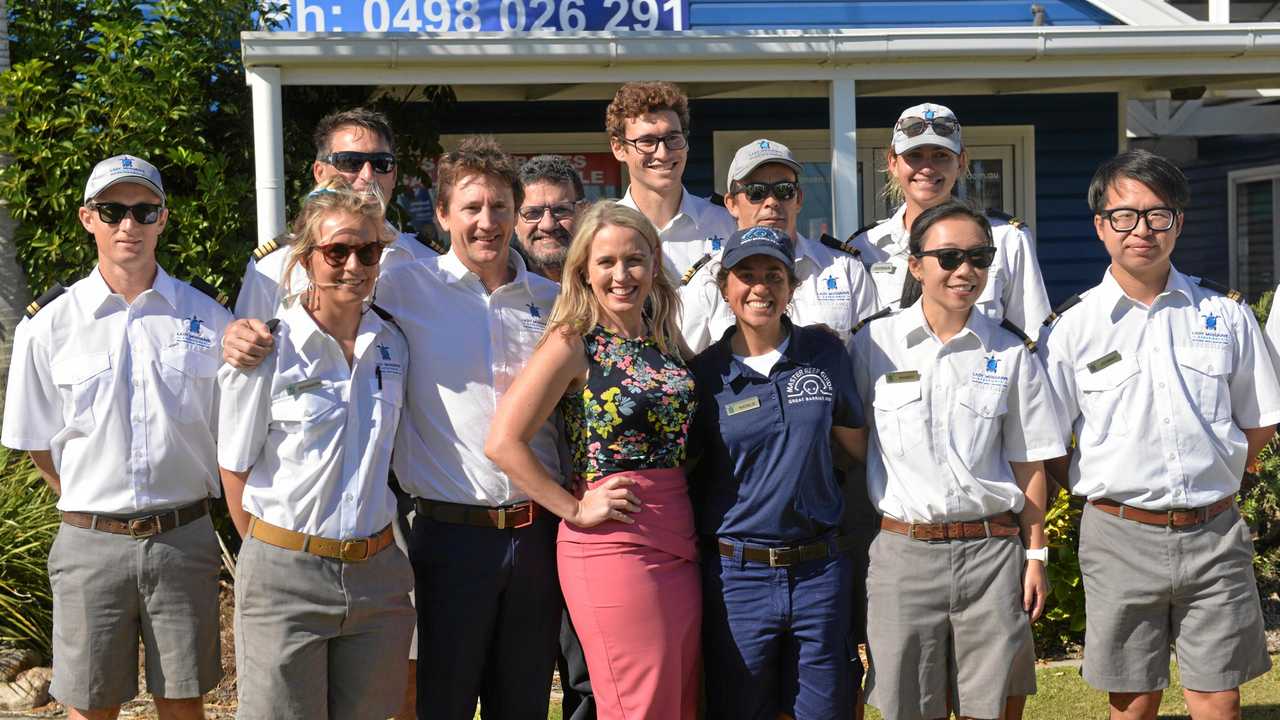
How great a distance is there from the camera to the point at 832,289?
436 centimetres

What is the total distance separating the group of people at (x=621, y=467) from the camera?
3.52m

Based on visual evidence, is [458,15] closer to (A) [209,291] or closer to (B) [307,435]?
(A) [209,291]

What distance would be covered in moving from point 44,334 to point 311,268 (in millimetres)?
→ 968

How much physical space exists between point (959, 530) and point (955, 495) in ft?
0.35

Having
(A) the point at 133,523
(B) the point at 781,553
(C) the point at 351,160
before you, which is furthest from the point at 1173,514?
(A) the point at 133,523

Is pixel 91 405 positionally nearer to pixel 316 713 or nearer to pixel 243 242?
pixel 316 713

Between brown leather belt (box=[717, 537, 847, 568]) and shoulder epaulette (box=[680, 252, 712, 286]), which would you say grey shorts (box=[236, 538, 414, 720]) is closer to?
brown leather belt (box=[717, 537, 847, 568])

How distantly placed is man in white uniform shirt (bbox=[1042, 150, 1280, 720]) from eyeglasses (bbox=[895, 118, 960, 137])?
604mm

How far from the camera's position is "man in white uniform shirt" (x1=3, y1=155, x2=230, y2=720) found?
3.81 meters

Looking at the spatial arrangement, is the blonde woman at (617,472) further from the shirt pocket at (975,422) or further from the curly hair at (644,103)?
the curly hair at (644,103)

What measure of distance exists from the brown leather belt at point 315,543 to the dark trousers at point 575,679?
942 mm

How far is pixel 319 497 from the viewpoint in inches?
136

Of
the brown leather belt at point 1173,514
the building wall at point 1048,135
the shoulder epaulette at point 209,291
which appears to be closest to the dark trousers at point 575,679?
the shoulder epaulette at point 209,291

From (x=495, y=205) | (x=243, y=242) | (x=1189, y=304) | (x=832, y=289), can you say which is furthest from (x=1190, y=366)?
(x=243, y=242)
